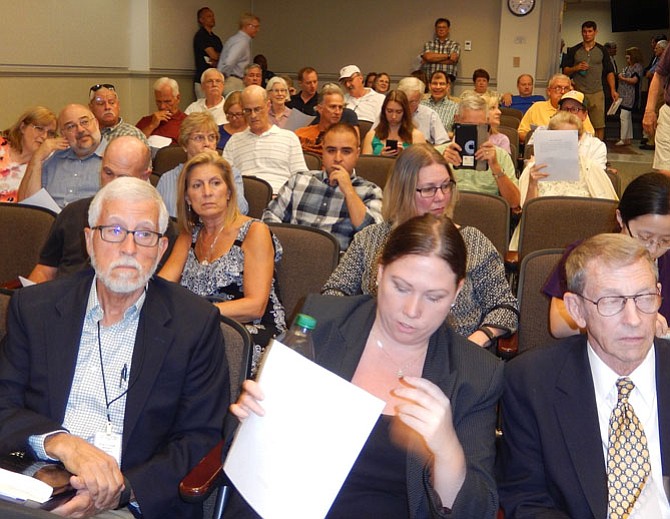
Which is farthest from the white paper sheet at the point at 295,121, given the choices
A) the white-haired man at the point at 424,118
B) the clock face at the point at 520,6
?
the clock face at the point at 520,6

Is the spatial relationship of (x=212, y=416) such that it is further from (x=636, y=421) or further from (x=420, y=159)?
(x=420, y=159)

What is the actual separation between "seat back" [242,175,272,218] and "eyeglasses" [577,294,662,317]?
113 inches

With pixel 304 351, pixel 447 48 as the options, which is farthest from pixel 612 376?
pixel 447 48

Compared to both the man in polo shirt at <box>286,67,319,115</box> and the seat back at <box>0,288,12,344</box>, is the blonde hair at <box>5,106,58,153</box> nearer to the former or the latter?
the seat back at <box>0,288,12,344</box>

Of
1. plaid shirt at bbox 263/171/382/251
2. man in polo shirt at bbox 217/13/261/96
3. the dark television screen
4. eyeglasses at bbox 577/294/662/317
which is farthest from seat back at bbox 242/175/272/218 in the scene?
the dark television screen

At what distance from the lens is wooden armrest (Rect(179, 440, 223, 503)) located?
6.43ft

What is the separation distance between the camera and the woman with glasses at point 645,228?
2.68m

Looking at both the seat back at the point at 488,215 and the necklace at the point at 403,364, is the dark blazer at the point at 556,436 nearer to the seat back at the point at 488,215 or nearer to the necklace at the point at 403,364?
the necklace at the point at 403,364

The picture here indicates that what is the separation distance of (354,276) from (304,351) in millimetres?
1123

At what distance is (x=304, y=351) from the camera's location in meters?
2.07

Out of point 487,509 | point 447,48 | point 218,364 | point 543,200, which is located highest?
point 447,48

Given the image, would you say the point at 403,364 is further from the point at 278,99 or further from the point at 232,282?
the point at 278,99

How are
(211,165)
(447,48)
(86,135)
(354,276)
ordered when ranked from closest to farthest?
(354,276) < (211,165) < (86,135) < (447,48)

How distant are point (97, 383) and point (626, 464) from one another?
1397mm
